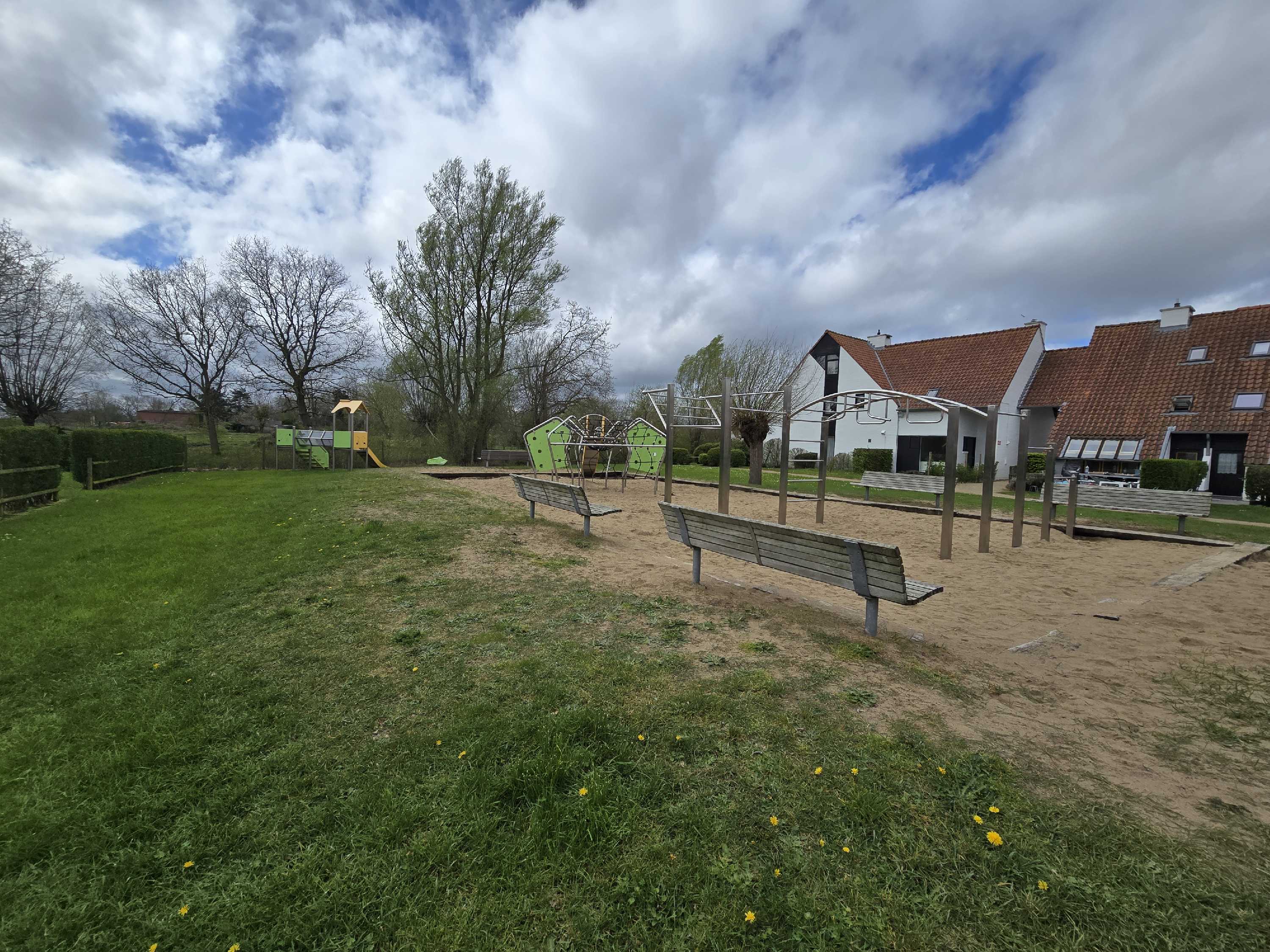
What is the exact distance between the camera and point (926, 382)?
89.0ft

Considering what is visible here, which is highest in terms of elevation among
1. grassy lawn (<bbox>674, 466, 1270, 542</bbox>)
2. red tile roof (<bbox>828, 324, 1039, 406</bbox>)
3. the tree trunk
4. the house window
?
red tile roof (<bbox>828, 324, 1039, 406</bbox>)

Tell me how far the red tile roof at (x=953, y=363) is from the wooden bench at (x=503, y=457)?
16.7 m

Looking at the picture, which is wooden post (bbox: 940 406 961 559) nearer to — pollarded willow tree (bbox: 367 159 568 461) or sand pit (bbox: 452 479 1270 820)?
sand pit (bbox: 452 479 1270 820)

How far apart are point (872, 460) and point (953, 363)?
8.05 meters

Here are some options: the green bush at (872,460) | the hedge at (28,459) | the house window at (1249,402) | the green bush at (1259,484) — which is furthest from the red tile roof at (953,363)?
the hedge at (28,459)

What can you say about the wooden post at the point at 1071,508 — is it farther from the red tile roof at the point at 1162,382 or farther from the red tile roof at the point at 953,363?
the red tile roof at the point at 953,363

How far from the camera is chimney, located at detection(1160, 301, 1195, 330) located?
21.6m

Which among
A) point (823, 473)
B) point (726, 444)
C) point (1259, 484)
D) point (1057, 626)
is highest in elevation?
point (726, 444)

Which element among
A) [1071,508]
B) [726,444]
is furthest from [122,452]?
[1071,508]

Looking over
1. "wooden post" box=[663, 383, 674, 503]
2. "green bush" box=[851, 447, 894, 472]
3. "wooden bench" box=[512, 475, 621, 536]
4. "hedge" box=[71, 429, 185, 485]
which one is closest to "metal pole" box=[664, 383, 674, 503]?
"wooden post" box=[663, 383, 674, 503]

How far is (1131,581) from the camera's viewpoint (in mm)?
6395

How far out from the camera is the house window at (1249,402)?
18.0 metres

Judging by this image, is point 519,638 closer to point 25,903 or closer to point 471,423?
point 25,903

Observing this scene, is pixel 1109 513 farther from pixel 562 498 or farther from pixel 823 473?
pixel 562 498
